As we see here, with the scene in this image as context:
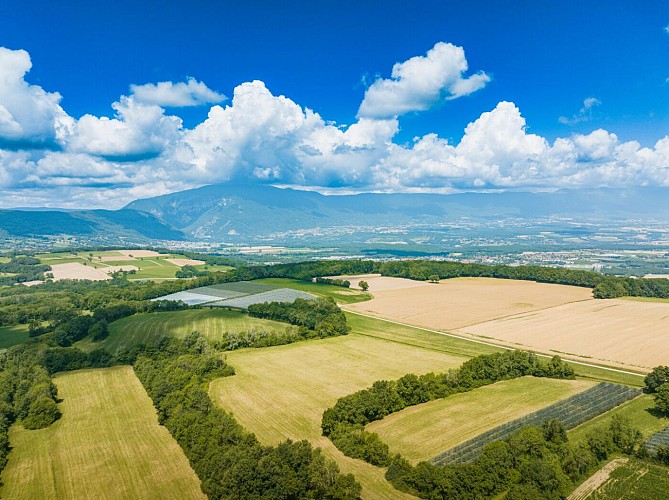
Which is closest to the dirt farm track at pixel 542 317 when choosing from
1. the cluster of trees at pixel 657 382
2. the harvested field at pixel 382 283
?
the harvested field at pixel 382 283

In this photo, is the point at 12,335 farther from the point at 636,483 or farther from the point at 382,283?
the point at 636,483

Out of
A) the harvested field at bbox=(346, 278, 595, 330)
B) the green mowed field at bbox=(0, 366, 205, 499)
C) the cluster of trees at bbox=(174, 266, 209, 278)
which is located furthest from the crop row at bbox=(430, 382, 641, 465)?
the cluster of trees at bbox=(174, 266, 209, 278)

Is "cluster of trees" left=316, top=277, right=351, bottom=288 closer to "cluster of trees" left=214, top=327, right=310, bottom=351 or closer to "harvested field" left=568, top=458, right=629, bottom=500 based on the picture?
"cluster of trees" left=214, top=327, right=310, bottom=351

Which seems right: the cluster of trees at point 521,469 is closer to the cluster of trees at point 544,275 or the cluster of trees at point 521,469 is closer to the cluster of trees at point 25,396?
the cluster of trees at point 25,396

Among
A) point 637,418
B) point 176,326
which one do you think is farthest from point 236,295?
point 637,418

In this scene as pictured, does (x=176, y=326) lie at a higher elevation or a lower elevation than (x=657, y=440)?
lower

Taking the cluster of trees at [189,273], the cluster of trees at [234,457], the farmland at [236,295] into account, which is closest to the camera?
the cluster of trees at [234,457]

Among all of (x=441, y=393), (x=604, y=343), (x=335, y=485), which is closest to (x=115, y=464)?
(x=335, y=485)
